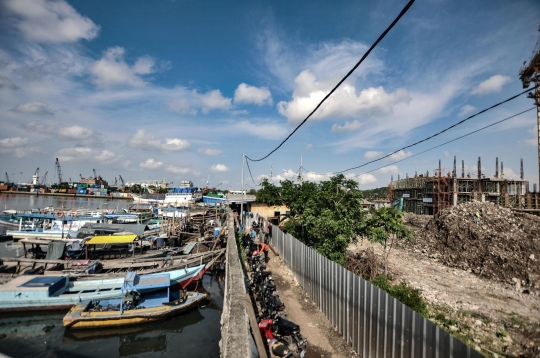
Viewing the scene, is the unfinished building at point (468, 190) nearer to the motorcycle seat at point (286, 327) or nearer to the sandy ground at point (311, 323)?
the sandy ground at point (311, 323)

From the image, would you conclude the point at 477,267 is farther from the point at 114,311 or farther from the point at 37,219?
→ the point at 37,219

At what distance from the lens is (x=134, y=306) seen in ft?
37.1

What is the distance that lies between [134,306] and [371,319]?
32.4ft

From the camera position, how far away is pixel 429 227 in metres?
21.2

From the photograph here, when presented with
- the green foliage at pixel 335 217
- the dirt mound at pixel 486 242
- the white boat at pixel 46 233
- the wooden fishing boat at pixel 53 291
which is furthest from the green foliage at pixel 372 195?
the white boat at pixel 46 233

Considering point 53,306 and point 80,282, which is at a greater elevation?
point 80,282

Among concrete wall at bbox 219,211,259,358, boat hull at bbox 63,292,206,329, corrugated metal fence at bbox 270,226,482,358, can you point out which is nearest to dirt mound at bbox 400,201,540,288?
corrugated metal fence at bbox 270,226,482,358

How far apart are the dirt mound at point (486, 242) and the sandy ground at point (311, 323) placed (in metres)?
10.5

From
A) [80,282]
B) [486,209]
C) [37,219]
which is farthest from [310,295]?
[37,219]

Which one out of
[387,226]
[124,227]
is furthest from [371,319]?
[124,227]

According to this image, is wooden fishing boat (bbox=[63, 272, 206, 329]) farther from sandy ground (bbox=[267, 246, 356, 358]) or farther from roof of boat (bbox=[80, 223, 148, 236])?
roof of boat (bbox=[80, 223, 148, 236])

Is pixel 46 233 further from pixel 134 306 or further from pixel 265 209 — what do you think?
pixel 265 209

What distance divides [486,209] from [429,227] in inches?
162

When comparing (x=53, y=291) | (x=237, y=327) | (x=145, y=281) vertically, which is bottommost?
(x=53, y=291)
